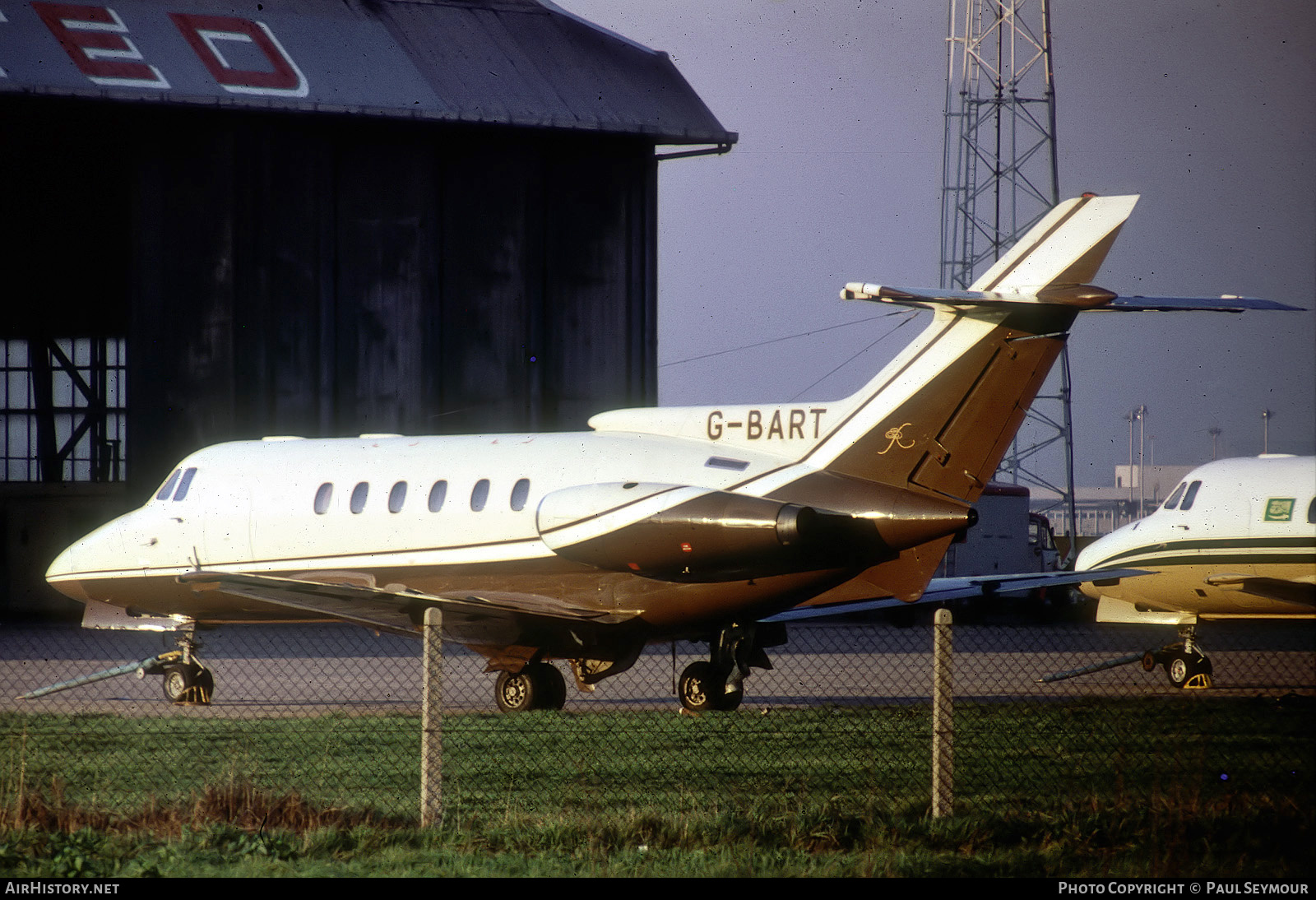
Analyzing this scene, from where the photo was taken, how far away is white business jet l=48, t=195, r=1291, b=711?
44.5 ft

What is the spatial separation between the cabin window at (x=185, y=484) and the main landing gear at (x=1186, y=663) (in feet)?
40.8

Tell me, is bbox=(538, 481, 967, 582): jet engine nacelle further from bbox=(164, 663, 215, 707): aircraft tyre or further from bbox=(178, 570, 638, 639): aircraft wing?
bbox=(164, 663, 215, 707): aircraft tyre

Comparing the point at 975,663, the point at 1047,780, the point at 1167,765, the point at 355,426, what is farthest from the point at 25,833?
the point at 355,426

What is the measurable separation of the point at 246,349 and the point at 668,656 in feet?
32.5

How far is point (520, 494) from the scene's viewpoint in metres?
15.8

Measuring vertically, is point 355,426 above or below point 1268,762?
above

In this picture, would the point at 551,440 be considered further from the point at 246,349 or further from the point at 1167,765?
the point at 246,349

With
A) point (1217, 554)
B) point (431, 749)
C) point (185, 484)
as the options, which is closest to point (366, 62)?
point (185, 484)

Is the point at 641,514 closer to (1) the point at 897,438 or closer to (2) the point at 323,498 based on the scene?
(1) the point at 897,438

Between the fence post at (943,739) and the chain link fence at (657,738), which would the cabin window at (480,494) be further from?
the fence post at (943,739)

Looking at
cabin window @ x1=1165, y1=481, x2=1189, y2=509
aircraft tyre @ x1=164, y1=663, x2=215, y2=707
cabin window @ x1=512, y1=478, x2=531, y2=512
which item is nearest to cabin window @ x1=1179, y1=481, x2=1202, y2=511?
cabin window @ x1=1165, y1=481, x2=1189, y2=509

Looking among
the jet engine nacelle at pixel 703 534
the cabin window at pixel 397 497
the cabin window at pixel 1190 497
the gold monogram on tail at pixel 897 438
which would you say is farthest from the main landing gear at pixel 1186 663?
the cabin window at pixel 397 497

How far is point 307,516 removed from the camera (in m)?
17.2

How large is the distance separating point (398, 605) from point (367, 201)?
1535cm
